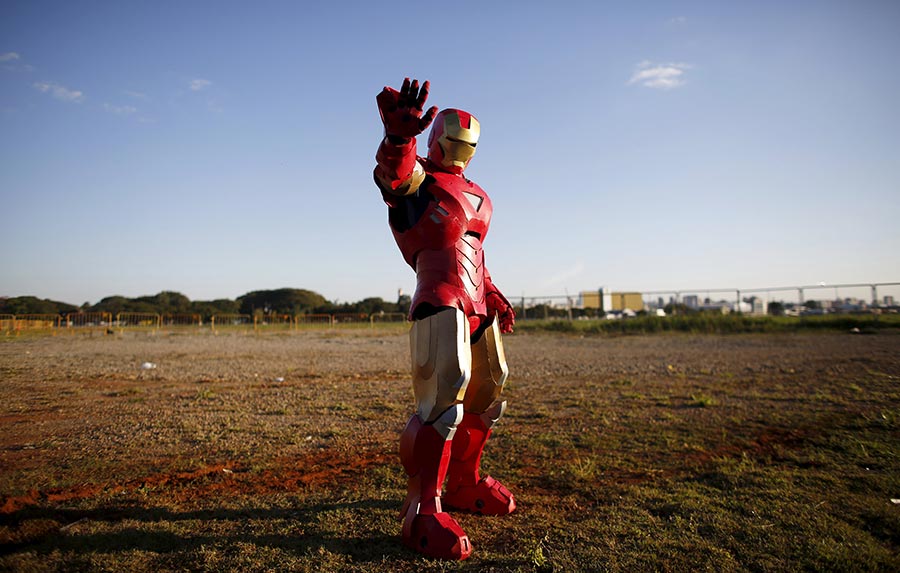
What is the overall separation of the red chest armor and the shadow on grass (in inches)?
58.4

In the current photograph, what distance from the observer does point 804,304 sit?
28031 mm

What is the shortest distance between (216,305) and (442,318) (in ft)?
139

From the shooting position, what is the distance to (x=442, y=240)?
3.56m

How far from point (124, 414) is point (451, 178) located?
5.49 metres

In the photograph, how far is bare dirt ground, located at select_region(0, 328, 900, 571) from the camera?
3.16m

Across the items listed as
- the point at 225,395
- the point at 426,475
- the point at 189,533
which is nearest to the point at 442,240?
the point at 426,475

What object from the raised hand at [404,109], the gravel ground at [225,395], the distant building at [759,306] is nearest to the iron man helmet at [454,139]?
the raised hand at [404,109]

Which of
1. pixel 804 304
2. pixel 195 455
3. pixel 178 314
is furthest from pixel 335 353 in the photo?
pixel 804 304

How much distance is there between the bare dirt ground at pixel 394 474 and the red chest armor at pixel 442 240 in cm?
159

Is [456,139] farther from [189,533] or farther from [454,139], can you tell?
[189,533]

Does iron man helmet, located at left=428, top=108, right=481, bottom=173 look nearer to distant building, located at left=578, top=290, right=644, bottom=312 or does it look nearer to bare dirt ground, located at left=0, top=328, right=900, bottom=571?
bare dirt ground, located at left=0, top=328, right=900, bottom=571

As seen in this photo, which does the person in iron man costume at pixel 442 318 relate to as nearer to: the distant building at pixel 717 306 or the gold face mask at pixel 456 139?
the gold face mask at pixel 456 139

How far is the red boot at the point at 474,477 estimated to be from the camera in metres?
3.90

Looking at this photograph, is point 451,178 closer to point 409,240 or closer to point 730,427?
point 409,240
